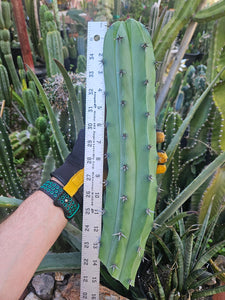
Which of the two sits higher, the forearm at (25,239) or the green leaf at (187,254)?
the forearm at (25,239)

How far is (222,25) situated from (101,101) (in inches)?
39.4

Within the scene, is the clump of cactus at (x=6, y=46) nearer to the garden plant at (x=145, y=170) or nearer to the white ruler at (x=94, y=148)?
the garden plant at (x=145, y=170)

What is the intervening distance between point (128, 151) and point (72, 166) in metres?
0.21

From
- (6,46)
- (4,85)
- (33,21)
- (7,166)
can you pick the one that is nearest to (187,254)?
(7,166)

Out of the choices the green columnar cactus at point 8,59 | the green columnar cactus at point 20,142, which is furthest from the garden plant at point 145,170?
the green columnar cactus at point 8,59

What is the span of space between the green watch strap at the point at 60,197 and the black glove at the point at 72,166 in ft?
0.09

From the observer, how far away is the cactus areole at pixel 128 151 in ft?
1.99

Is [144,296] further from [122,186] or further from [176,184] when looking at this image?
[176,184]

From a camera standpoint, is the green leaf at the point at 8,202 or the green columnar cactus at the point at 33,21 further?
the green columnar cactus at the point at 33,21

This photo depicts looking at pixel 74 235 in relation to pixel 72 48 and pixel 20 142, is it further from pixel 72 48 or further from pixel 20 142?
pixel 72 48

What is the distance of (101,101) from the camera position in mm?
691

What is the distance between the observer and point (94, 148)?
0.69 meters

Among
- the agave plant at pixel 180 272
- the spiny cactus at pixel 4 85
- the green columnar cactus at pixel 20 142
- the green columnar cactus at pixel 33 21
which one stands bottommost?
the green columnar cactus at pixel 20 142

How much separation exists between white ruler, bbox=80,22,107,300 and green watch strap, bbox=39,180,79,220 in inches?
1.6
